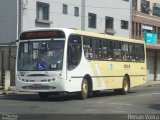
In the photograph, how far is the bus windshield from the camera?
22828 mm

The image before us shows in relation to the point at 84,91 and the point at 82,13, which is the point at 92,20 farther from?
the point at 84,91

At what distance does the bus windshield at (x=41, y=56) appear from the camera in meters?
22.8

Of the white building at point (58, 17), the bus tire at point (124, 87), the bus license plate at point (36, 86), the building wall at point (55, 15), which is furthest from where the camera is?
the building wall at point (55, 15)

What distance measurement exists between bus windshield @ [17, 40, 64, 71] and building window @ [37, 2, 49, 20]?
63.0 ft

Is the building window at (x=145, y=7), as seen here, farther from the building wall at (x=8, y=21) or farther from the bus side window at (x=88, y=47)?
the bus side window at (x=88, y=47)

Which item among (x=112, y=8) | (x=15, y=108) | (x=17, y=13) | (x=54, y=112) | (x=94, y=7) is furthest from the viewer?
(x=112, y=8)

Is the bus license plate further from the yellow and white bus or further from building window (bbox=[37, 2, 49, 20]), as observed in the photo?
building window (bbox=[37, 2, 49, 20])

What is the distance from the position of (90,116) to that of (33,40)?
7.80m

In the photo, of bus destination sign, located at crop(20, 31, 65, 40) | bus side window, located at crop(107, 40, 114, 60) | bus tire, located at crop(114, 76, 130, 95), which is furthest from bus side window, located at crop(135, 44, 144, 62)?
bus destination sign, located at crop(20, 31, 65, 40)

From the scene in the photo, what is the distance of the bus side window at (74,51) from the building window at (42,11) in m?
19.0

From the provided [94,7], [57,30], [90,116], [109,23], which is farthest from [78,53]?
[109,23]

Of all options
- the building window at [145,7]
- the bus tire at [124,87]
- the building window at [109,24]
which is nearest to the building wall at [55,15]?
the building window at [109,24]

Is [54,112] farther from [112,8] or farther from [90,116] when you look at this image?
[112,8]

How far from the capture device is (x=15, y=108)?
1895 centimetres
